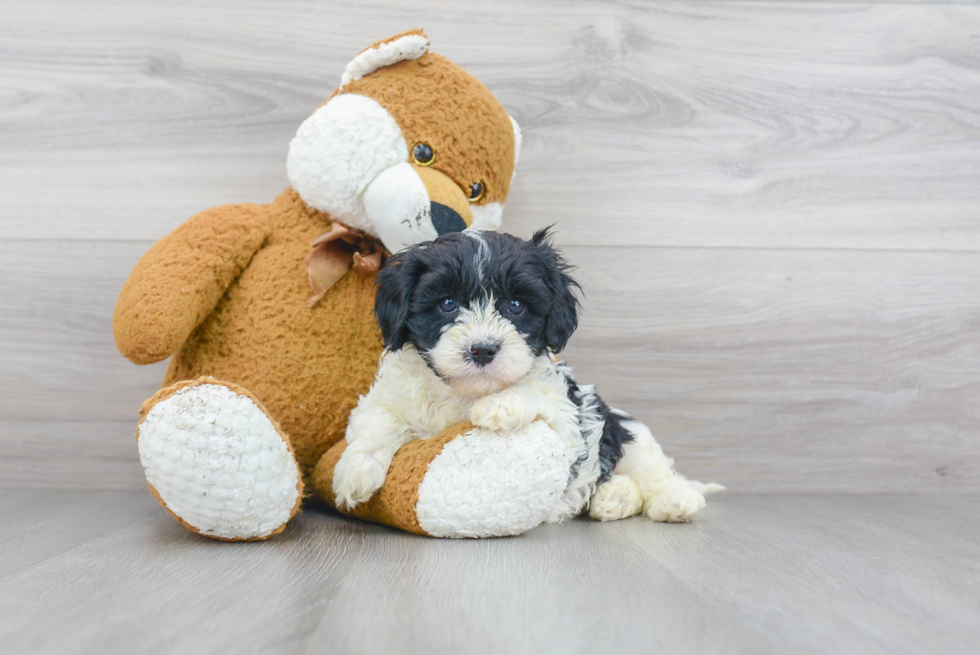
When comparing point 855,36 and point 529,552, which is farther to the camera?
point 855,36

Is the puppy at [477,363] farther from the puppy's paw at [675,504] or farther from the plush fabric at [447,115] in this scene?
the plush fabric at [447,115]

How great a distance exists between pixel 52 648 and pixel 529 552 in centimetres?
52

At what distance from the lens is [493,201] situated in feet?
3.92

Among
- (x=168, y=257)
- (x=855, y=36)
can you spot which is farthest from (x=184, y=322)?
(x=855, y=36)

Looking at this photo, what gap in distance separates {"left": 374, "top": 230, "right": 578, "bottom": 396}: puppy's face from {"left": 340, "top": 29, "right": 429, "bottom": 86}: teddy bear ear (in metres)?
0.33

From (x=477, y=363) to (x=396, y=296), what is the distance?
0.50 ft

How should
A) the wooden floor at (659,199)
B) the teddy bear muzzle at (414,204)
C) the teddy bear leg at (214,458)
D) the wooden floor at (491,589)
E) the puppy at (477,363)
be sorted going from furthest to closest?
the wooden floor at (659,199), the teddy bear muzzle at (414,204), the puppy at (477,363), the teddy bear leg at (214,458), the wooden floor at (491,589)

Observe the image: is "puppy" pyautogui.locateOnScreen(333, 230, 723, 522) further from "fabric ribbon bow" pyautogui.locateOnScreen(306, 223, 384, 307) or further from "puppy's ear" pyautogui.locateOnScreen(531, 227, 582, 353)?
"fabric ribbon bow" pyautogui.locateOnScreen(306, 223, 384, 307)

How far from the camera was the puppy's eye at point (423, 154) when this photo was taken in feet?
3.67

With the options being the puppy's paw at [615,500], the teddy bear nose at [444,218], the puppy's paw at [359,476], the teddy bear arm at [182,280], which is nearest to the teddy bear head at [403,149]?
the teddy bear nose at [444,218]

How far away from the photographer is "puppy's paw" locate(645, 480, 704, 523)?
1.13 meters

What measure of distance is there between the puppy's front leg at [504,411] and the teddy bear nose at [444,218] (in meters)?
0.26

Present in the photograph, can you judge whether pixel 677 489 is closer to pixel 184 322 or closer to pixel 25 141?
pixel 184 322

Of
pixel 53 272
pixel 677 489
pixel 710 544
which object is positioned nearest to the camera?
pixel 710 544
